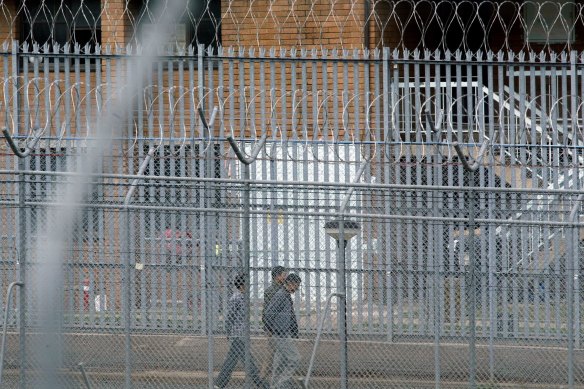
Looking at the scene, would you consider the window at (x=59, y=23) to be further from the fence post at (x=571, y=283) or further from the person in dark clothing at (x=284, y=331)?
the fence post at (x=571, y=283)

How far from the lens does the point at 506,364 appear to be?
8453 millimetres

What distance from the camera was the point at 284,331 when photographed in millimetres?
8352

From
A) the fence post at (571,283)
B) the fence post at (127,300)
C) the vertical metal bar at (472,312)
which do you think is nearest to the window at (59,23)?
the fence post at (127,300)

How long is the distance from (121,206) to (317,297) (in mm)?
1550

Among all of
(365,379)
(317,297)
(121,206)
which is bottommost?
(365,379)

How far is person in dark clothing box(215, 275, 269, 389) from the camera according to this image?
8.33 m

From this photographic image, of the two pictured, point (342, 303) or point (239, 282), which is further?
point (239, 282)

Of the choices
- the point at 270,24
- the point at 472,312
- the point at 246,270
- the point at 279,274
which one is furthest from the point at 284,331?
the point at 270,24

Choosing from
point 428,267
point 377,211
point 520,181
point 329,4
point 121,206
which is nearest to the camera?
point 121,206

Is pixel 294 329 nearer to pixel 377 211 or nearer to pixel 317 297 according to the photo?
pixel 317 297

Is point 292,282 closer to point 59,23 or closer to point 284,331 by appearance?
point 284,331

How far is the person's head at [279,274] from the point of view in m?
8.30

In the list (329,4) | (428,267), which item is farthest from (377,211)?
(329,4)

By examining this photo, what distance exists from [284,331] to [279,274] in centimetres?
42
